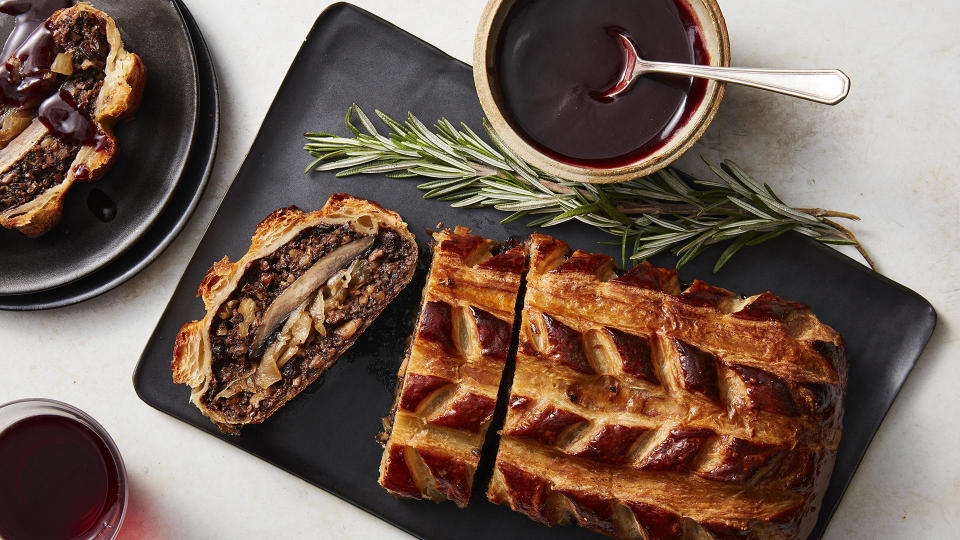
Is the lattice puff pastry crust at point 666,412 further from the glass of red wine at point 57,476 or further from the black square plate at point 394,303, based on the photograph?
the glass of red wine at point 57,476

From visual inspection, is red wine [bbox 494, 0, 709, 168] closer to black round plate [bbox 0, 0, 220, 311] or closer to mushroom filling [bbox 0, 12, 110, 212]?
black round plate [bbox 0, 0, 220, 311]

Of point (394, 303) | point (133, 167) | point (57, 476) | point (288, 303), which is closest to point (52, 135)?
point (133, 167)

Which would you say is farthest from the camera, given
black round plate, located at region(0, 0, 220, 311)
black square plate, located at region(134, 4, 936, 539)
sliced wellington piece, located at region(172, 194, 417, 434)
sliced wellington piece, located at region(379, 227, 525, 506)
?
black round plate, located at region(0, 0, 220, 311)

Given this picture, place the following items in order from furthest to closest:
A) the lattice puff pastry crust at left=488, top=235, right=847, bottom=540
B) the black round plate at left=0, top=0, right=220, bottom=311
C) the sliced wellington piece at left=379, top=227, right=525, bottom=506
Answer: the black round plate at left=0, top=0, right=220, bottom=311 < the sliced wellington piece at left=379, top=227, right=525, bottom=506 < the lattice puff pastry crust at left=488, top=235, right=847, bottom=540

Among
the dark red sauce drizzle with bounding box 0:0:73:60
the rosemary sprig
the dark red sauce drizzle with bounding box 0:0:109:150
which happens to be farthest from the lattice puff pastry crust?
the dark red sauce drizzle with bounding box 0:0:73:60

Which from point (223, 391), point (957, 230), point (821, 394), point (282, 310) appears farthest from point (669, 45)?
point (223, 391)

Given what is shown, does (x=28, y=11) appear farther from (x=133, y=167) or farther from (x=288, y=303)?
(x=288, y=303)
